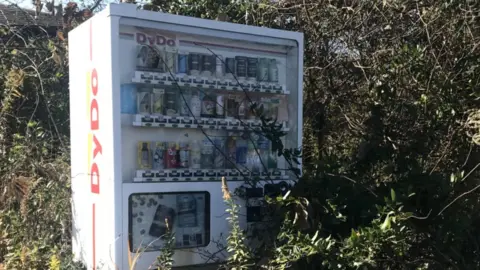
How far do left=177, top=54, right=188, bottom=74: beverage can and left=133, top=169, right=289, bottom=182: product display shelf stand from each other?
0.78m

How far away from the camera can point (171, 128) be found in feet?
12.4

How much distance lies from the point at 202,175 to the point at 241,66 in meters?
0.99

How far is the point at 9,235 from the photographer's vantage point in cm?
496

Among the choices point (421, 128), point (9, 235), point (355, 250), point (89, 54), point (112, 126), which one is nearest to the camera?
point (355, 250)

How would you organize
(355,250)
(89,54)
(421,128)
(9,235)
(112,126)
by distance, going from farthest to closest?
(9,235)
(421,128)
(89,54)
(112,126)
(355,250)

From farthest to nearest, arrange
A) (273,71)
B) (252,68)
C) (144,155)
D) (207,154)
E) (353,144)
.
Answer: (353,144) → (273,71) → (252,68) → (207,154) → (144,155)

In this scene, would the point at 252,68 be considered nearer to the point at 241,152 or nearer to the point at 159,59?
the point at 241,152

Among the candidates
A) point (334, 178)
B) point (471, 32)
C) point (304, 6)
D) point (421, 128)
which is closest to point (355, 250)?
point (334, 178)

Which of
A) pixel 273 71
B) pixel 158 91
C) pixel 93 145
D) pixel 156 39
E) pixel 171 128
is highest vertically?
pixel 156 39

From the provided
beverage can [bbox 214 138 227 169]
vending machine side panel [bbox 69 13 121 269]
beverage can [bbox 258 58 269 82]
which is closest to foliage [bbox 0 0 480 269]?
vending machine side panel [bbox 69 13 121 269]

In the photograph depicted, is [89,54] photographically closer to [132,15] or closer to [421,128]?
A: [132,15]

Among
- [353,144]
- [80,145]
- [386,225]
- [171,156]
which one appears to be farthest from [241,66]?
[386,225]

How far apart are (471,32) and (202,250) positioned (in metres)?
2.68

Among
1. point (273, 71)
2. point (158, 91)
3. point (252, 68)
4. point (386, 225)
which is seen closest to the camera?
point (386, 225)
